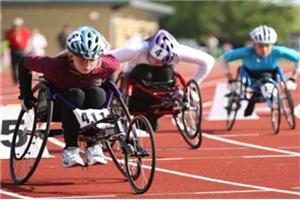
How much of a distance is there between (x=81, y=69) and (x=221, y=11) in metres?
94.7

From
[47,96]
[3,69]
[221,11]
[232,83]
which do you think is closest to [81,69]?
[47,96]

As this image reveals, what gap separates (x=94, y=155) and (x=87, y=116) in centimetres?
37

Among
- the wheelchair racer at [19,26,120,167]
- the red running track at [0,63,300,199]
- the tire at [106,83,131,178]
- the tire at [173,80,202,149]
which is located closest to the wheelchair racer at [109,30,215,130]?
the tire at [173,80,202,149]

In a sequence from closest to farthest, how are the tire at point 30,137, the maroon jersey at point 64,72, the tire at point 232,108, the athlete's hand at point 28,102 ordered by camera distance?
the maroon jersey at point 64,72 < the tire at point 30,137 < the athlete's hand at point 28,102 < the tire at point 232,108

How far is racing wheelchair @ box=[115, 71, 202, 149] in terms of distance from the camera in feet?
38.4

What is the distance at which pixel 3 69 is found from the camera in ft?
141

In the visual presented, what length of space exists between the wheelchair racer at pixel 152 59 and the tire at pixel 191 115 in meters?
0.35

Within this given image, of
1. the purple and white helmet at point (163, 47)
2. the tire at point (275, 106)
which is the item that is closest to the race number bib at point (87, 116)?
the purple and white helmet at point (163, 47)

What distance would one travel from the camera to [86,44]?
8.58m

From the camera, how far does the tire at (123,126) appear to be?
8.72m

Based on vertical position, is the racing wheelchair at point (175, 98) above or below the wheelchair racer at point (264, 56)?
below

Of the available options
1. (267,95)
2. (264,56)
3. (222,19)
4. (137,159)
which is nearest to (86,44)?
(137,159)

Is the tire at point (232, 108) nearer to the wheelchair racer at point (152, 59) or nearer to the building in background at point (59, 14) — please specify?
the wheelchair racer at point (152, 59)

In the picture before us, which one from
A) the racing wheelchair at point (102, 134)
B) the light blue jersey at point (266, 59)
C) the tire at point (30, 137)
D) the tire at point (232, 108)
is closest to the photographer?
the racing wheelchair at point (102, 134)
